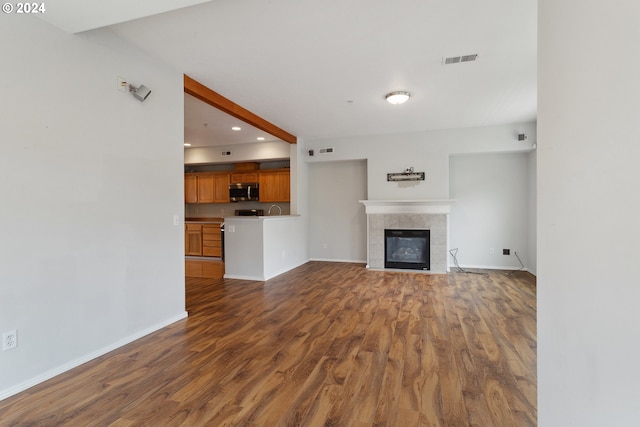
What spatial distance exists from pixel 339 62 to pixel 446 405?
3.10 metres

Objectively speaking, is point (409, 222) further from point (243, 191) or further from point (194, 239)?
point (194, 239)

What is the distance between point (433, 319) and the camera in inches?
128

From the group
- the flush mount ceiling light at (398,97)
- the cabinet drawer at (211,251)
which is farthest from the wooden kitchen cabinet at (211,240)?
the flush mount ceiling light at (398,97)

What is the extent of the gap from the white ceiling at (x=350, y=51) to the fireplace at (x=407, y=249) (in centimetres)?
238

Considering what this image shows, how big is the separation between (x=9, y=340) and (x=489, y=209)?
677 centimetres

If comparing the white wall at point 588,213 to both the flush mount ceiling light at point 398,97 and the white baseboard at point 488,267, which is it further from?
the white baseboard at point 488,267

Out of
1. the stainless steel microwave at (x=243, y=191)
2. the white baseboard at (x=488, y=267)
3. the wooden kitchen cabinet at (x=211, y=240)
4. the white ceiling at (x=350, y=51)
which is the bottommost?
the white baseboard at (x=488, y=267)

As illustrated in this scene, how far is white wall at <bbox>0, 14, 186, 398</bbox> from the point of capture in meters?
1.97

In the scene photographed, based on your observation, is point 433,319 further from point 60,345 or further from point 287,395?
point 60,345

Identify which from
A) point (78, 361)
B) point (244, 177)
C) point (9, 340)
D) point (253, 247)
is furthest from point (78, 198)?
point (244, 177)

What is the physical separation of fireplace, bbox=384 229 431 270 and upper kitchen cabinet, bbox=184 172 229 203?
160 inches

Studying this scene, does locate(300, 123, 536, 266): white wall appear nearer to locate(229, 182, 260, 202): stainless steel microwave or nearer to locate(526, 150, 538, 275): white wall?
locate(526, 150, 538, 275): white wall

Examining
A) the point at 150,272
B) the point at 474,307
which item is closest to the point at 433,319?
the point at 474,307

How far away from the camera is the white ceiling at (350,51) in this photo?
7.70 feet
